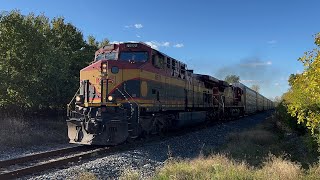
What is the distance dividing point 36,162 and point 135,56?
18.9ft

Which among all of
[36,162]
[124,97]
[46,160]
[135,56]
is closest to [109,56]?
[135,56]

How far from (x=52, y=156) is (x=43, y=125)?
769 centimetres

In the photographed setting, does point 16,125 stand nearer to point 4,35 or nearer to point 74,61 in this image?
point 4,35

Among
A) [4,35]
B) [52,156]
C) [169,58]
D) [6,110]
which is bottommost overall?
[52,156]

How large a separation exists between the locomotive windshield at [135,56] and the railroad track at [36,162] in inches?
149

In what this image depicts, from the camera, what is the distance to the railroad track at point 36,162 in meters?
8.41

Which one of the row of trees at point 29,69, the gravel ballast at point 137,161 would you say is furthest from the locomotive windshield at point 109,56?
the row of trees at point 29,69

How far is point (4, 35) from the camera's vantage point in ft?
58.0

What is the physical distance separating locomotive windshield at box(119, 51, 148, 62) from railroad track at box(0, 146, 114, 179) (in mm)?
3796

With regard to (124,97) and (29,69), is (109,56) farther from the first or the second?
(29,69)

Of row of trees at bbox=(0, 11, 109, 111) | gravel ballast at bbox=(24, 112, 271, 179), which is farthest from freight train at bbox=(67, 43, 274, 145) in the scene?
row of trees at bbox=(0, 11, 109, 111)

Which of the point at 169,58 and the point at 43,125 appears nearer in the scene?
the point at 169,58

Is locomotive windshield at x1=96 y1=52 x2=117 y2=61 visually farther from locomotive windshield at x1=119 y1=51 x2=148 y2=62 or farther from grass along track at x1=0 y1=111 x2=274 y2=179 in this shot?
grass along track at x1=0 y1=111 x2=274 y2=179

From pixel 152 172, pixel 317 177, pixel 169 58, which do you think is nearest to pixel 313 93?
pixel 317 177
